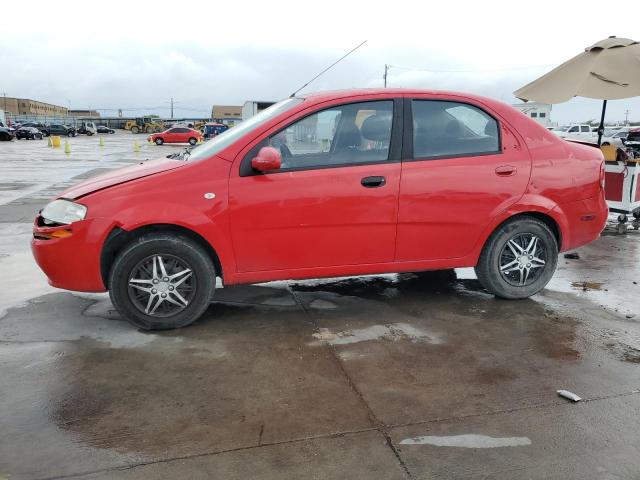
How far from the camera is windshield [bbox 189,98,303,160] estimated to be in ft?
13.4

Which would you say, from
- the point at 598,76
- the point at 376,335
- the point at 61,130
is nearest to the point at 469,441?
the point at 376,335

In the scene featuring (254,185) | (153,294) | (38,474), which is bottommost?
(38,474)

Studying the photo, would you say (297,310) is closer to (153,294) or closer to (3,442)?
(153,294)

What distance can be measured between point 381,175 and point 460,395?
175 cm

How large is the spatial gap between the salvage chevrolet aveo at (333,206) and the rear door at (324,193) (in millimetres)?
10

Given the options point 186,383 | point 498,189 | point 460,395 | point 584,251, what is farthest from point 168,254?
point 584,251

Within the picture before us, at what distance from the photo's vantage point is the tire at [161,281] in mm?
3805

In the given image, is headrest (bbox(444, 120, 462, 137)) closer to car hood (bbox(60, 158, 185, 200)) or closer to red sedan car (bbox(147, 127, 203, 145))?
car hood (bbox(60, 158, 185, 200))

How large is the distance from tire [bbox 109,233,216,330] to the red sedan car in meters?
36.9

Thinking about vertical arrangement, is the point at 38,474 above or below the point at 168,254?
below

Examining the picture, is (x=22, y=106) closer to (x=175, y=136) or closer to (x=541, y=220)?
(x=175, y=136)

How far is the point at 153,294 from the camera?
390 cm

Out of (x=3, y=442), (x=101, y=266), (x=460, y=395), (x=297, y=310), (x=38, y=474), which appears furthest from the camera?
(x=297, y=310)

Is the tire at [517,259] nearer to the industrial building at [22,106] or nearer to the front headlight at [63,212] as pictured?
the front headlight at [63,212]
